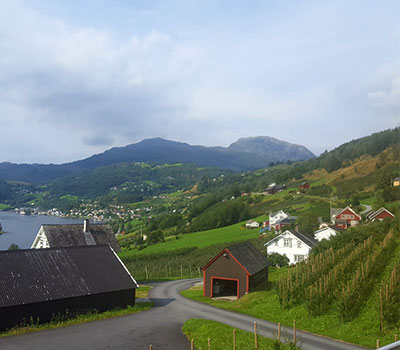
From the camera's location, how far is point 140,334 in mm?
23562

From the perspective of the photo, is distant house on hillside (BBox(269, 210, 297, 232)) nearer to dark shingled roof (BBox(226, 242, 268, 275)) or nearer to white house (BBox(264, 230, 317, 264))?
white house (BBox(264, 230, 317, 264))

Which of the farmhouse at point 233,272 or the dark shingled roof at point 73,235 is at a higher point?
the dark shingled roof at point 73,235

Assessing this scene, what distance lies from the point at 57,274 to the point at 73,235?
69.4 feet

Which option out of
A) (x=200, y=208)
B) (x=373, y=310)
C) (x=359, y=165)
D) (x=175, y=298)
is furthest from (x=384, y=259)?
(x=359, y=165)

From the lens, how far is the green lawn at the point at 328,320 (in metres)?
20.1

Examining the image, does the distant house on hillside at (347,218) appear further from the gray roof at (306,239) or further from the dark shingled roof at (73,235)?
the dark shingled roof at (73,235)

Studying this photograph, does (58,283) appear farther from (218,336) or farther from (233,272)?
(233,272)

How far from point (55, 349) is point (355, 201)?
10639cm

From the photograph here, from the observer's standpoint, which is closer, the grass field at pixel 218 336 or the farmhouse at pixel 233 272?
the grass field at pixel 218 336

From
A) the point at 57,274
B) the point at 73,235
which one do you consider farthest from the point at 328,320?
the point at 73,235

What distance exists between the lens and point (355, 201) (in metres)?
112

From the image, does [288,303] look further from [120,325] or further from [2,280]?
[2,280]

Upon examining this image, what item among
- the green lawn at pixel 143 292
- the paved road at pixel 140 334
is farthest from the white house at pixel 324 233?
the paved road at pixel 140 334

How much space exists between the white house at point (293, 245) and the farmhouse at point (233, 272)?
959 inches
